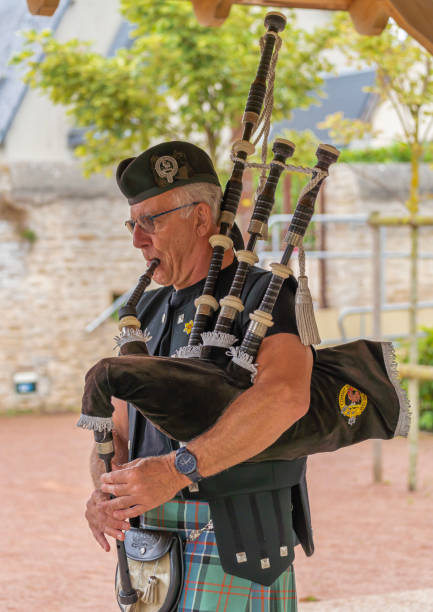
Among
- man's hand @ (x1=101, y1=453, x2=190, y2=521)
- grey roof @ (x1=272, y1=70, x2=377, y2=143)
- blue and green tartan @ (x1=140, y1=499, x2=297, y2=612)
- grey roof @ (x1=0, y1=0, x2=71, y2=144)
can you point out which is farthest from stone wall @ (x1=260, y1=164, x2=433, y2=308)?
man's hand @ (x1=101, y1=453, x2=190, y2=521)

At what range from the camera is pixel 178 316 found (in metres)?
2.10

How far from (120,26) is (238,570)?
14921 mm

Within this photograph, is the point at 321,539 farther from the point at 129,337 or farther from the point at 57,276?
the point at 57,276

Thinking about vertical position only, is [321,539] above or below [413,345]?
below

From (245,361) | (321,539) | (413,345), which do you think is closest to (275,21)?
(245,361)

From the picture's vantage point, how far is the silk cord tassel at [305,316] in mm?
1772

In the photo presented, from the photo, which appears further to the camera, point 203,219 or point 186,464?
point 203,219

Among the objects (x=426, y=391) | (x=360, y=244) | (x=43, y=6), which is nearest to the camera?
(x=43, y=6)

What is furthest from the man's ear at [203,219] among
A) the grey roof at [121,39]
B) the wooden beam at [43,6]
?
the grey roof at [121,39]

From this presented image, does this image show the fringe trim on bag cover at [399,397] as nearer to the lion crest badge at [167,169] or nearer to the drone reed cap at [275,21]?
the lion crest badge at [167,169]

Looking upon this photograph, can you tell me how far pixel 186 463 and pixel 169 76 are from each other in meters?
6.25

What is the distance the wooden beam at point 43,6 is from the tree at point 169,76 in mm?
4413

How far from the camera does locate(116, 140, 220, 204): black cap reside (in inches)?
78.3

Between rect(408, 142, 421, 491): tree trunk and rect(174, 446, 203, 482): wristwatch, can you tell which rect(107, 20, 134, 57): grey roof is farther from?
rect(174, 446, 203, 482): wristwatch
